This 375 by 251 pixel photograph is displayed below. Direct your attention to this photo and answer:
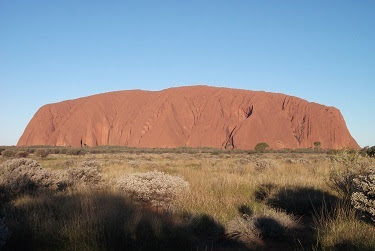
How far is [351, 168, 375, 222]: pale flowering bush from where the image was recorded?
5.11 m

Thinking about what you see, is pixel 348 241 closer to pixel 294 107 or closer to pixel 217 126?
pixel 217 126

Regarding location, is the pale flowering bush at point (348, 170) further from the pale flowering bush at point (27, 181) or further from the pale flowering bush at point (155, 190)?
the pale flowering bush at point (27, 181)

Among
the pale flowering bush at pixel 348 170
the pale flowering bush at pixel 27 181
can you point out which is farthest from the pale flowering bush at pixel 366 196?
the pale flowering bush at pixel 27 181

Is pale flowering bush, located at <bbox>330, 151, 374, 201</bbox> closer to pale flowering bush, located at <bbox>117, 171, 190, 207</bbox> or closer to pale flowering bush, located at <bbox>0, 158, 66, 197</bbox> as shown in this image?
pale flowering bush, located at <bbox>117, 171, 190, 207</bbox>

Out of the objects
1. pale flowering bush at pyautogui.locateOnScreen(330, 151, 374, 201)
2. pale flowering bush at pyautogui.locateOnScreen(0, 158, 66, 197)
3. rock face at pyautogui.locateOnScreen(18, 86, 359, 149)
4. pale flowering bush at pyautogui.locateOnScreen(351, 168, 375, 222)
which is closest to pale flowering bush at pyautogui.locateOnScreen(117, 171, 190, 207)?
pale flowering bush at pyautogui.locateOnScreen(0, 158, 66, 197)

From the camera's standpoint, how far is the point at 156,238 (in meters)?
4.64

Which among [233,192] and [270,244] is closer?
[270,244]

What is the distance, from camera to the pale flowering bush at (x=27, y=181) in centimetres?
807

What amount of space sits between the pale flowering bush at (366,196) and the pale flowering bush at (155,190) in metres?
3.83

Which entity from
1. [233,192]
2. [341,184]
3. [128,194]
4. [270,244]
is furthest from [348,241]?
[128,194]

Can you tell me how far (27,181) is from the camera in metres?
8.47

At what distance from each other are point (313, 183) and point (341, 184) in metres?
2.66

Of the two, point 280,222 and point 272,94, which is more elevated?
point 272,94

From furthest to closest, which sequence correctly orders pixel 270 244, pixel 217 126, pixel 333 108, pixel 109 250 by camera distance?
pixel 333 108 → pixel 217 126 → pixel 270 244 → pixel 109 250
